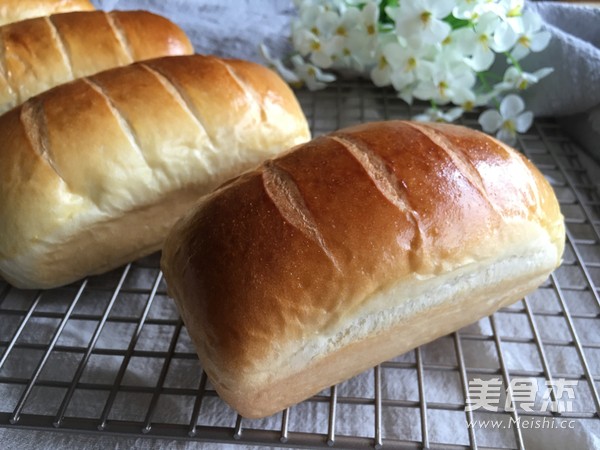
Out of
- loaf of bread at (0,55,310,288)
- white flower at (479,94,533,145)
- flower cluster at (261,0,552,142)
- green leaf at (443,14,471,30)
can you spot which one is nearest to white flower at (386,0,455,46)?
flower cluster at (261,0,552,142)

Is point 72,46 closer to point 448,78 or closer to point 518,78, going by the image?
point 448,78

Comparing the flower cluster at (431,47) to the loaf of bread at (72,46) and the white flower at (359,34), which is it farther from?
the loaf of bread at (72,46)

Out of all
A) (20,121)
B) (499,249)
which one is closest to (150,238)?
(20,121)

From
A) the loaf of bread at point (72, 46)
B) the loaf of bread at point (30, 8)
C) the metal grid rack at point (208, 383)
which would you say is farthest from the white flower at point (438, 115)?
the loaf of bread at point (30, 8)

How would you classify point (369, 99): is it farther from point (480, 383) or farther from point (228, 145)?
point (480, 383)

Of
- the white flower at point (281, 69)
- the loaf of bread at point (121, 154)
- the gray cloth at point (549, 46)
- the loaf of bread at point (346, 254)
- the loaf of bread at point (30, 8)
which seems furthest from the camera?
the white flower at point (281, 69)
